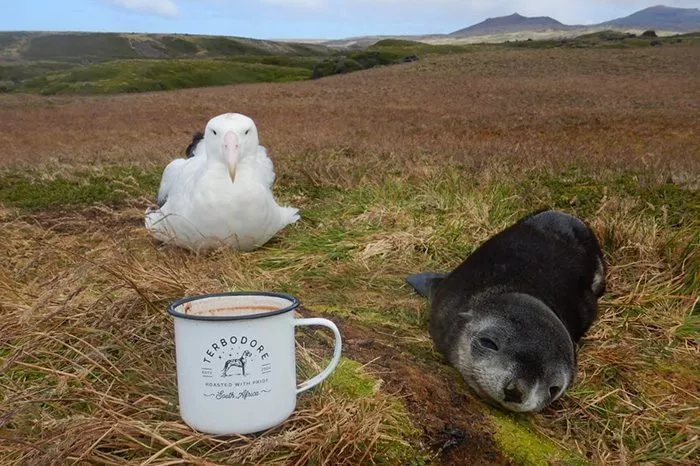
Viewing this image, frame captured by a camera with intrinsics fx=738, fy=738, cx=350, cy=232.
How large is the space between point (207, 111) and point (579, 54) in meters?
27.6

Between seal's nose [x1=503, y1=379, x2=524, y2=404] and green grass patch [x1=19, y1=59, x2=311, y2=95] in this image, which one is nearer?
seal's nose [x1=503, y1=379, x2=524, y2=404]

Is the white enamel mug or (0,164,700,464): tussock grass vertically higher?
the white enamel mug

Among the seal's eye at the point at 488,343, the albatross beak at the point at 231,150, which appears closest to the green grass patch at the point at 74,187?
the albatross beak at the point at 231,150

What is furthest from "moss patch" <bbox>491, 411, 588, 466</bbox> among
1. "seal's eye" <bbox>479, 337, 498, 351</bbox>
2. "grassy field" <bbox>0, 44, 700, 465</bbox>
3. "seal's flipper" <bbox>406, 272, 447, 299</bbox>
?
"seal's flipper" <bbox>406, 272, 447, 299</bbox>

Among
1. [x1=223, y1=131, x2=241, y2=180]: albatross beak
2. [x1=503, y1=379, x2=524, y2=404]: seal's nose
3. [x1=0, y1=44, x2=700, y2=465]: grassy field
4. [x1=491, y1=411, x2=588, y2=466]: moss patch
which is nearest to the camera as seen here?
[x1=0, y1=44, x2=700, y2=465]: grassy field

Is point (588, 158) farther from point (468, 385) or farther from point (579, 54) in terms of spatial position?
point (579, 54)

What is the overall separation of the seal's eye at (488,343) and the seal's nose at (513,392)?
25 cm

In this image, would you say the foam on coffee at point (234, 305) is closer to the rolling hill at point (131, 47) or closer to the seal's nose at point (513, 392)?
the seal's nose at point (513, 392)

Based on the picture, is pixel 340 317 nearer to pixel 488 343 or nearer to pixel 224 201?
pixel 488 343

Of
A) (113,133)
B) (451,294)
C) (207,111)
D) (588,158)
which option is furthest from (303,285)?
(207,111)

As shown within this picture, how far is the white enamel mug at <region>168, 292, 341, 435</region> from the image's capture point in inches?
105

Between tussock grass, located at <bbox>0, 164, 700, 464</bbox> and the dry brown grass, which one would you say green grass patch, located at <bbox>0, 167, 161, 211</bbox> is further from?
tussock grass, located at <bbox>0, 164, 700, 464</bbox>

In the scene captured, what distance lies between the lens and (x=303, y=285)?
213 inches

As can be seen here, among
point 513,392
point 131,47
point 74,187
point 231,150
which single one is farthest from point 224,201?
point 131,47
